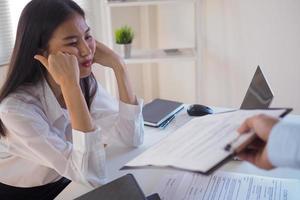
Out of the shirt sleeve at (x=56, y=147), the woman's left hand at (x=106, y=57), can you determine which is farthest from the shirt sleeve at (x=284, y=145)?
the woman's left hand at (x=106, y=57)

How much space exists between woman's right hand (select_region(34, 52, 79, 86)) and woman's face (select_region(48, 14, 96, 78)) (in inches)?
2.5

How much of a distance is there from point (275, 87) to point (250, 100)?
160 cm

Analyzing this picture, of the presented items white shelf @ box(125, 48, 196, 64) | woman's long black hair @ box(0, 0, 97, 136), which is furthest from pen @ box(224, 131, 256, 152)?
white shelf @ box(125, 48, 196, 64)

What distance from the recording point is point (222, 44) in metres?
2.65

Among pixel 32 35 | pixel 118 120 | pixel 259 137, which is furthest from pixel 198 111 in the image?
pixel 259 137

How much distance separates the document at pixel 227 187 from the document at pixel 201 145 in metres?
0.22

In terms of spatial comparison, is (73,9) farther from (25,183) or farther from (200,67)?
(200,67)

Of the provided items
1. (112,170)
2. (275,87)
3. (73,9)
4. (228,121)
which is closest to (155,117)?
(112,170)

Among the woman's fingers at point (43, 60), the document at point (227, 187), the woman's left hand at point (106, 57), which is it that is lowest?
the document at point (227, 187)

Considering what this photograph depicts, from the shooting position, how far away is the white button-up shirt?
1.10 meters

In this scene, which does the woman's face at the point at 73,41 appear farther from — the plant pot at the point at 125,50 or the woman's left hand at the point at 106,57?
the plant pot at the point at 125,50

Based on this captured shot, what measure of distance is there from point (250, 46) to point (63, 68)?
171 cm

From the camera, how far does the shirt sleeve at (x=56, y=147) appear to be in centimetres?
109

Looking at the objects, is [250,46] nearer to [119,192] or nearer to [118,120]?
[118,120]
